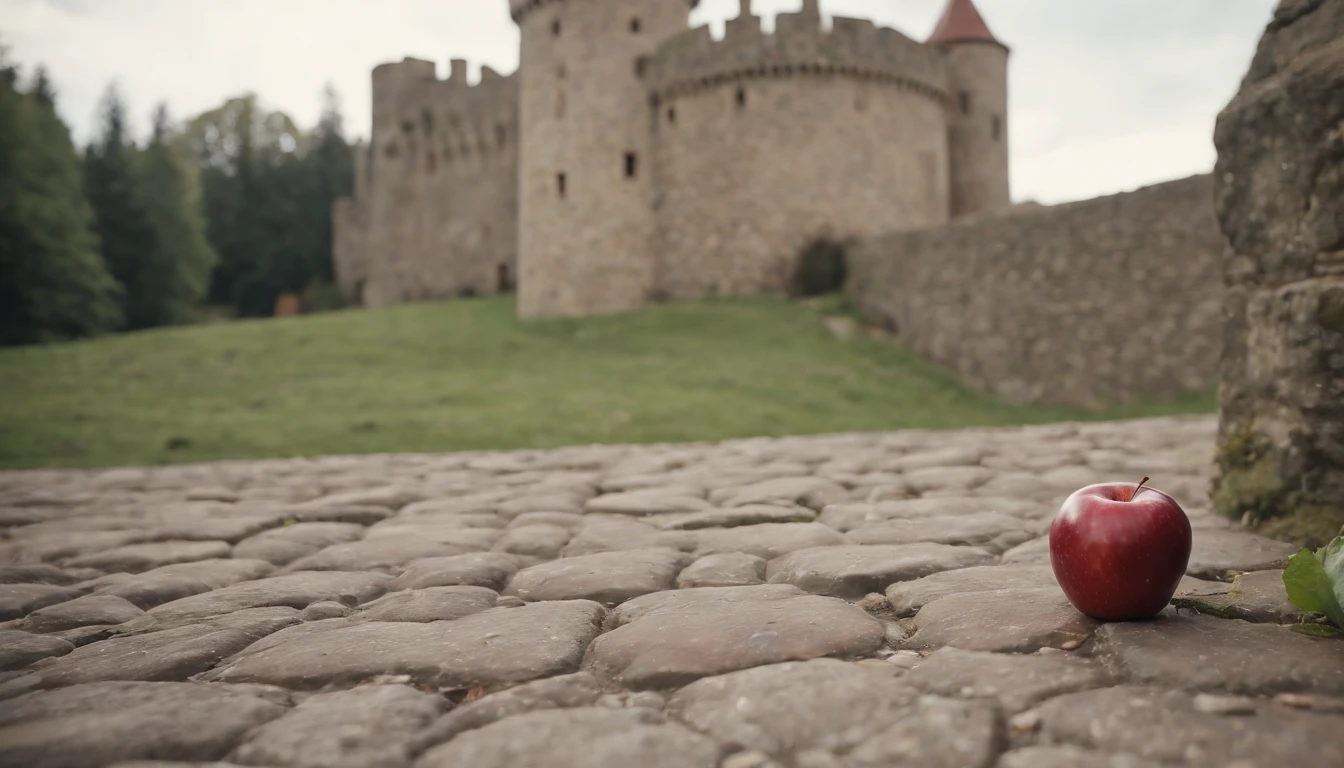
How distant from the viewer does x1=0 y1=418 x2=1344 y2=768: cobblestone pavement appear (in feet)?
4.75

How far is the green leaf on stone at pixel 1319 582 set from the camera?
180 centimetres

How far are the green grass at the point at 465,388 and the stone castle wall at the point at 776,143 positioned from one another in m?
2.02

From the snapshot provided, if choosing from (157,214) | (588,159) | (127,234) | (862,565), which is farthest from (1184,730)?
(157,214)

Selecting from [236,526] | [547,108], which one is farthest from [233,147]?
[236,526]

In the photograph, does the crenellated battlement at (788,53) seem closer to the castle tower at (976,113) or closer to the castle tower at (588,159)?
the castle tower at (588,159)

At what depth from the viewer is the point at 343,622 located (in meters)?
2.26

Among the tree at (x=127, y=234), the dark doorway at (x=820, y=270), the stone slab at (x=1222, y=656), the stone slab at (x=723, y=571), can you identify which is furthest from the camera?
the tree at (x=127, y=234)

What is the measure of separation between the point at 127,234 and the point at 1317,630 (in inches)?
1561

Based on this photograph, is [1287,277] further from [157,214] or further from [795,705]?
[157,214]

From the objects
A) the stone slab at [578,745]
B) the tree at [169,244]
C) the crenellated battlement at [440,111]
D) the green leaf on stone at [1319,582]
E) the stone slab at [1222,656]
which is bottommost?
the stone slab at [578,745]

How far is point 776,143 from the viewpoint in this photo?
22375 mm

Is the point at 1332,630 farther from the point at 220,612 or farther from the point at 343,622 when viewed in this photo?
the point at 220,612

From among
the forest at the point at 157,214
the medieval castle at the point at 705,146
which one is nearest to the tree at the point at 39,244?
the forest at the point at 157,214

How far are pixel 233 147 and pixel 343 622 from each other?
55210 mm
